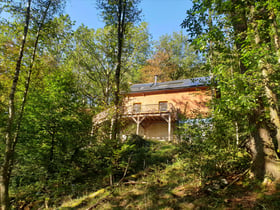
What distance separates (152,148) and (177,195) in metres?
5.70

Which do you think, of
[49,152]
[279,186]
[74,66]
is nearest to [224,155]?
[279,186]

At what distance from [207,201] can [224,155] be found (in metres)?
1.28

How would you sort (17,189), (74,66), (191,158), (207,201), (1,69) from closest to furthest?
(207,201) → (191,158) → (17,189) → (1,69) → (74,66)

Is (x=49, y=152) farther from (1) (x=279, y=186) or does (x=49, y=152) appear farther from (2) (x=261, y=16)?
(2) (x=261, y=16)

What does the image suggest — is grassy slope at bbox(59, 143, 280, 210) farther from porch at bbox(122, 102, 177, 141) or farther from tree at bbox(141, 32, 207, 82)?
tree at bbox(141, 32, 207, 82)

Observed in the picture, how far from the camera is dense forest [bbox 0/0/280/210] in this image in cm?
407

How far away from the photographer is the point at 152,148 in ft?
34.5

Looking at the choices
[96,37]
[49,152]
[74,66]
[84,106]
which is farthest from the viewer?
[74,66]

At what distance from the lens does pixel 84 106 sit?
8219 mm

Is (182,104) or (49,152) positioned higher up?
(182,104)

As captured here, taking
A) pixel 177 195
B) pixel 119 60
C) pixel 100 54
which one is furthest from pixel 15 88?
pixel 100 54

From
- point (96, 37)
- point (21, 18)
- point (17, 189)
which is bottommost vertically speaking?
point (17, 189)

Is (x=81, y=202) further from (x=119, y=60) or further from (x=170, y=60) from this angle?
(x=170, y=60)

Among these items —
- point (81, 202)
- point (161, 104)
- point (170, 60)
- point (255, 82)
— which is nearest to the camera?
point (255, 82)
